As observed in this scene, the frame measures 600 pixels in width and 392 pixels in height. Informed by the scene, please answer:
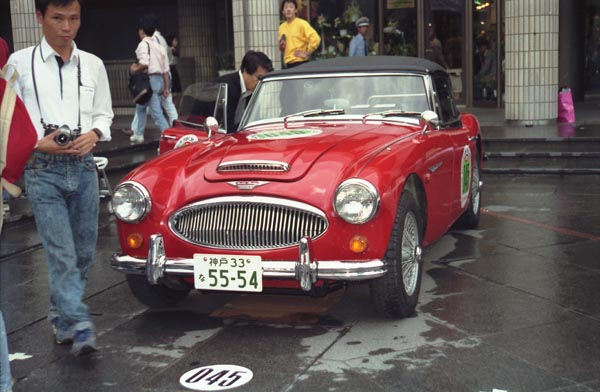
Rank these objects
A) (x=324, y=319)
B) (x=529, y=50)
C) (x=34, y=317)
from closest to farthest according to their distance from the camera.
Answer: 1. (x=324, y=319)
2. (x=34, y=317)
3. (x=529, y=50)

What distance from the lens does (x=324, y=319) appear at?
5.59 metres

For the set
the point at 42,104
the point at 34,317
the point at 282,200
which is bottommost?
the point at 34,317

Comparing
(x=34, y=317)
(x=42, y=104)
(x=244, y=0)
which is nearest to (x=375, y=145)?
(x=42, y=104)

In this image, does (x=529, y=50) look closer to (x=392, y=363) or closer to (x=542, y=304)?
(x=542, y=304)

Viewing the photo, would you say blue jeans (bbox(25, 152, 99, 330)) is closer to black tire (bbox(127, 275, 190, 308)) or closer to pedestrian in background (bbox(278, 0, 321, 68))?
black tire (bbox(127, 275, 190, 308))

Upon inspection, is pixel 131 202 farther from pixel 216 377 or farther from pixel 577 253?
pixel 577 253

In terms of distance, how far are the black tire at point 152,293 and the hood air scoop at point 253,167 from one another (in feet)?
2.72

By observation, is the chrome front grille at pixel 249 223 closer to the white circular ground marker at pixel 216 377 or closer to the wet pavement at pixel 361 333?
the wet pavement at pixel 361 333

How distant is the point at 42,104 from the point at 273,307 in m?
1.96

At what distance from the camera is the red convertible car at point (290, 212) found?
5121mm

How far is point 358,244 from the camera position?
202 inches

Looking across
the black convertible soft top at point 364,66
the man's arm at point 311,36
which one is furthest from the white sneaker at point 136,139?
the black convertible soft top at point 364,66

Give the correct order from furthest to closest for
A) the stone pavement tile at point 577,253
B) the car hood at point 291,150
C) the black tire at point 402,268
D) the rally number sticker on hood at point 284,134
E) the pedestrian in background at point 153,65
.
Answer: the pedestrian in background at point 153,65
the stone pavement tile at point 577,253
the rally number sticker on hood at point 284,134
the car hood at point 291,150
the black tire at point 402,268

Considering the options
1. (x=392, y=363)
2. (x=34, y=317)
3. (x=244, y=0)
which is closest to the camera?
(x=392, y=363)
